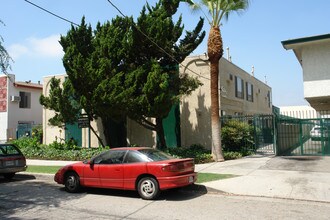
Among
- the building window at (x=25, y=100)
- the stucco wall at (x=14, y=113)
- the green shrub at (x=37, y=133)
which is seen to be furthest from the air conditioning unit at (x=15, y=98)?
the green shrub at (x=37, y=133)

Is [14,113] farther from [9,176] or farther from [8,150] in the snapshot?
[8,150]

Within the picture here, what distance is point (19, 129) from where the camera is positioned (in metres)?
30.1

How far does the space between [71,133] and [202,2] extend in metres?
14.0

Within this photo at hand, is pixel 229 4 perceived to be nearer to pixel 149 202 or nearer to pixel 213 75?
pixel 213 75

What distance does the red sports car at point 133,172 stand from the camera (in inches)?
348

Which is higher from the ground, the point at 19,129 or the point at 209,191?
the point at 19,129

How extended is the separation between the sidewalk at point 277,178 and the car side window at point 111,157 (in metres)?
2.68

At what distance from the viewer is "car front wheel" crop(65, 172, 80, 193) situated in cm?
1019

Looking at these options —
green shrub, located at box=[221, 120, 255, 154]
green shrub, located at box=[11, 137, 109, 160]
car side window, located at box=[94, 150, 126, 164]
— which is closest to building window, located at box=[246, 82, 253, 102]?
green shrub, located at box=[221, 120, 255, 154]

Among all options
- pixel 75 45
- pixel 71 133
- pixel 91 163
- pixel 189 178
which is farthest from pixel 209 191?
pixel 71 133

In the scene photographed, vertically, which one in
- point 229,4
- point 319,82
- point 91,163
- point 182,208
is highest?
point 229,4

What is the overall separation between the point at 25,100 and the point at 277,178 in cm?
2987

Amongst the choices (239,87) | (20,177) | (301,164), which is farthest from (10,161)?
(239,87)

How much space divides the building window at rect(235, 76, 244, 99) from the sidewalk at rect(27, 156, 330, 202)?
11.0 meters
